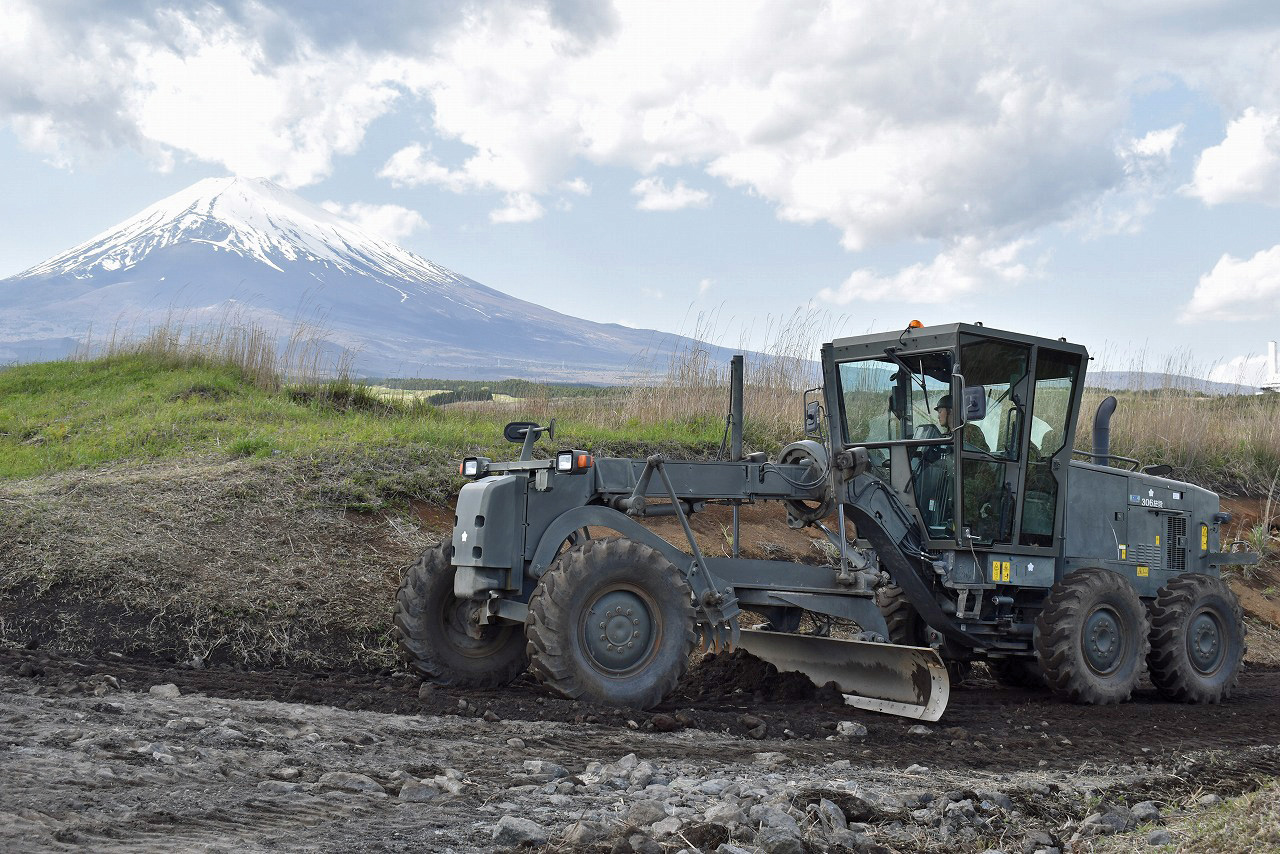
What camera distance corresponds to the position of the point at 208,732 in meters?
5.46

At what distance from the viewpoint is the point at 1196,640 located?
9.88 metres

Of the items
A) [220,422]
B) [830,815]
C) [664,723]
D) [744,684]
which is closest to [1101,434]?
[744,684]

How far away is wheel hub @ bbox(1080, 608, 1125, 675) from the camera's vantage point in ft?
30.1

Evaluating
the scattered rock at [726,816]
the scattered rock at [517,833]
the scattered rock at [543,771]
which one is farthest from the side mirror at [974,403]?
the scattered rock at [517,833]

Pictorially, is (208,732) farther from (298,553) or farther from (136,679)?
(298,553)

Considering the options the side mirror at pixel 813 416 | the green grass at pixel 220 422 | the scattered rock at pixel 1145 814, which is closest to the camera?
the scattered rock at pixel 1145 814

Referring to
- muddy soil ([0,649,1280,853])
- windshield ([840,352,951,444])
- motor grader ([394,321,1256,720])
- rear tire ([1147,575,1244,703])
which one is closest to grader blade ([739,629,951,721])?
motor grader ([394,321,1256,720])

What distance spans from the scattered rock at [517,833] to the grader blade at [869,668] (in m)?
3.95

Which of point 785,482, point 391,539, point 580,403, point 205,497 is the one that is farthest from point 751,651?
point 580,403

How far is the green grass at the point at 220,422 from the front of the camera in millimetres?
13711

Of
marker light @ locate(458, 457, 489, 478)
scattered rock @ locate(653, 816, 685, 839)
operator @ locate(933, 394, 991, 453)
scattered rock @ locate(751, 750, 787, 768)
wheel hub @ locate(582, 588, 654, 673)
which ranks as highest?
operator @ locate(933, 394, 991, 453)

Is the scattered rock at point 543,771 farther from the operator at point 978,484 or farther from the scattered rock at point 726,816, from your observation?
the operator at point 978,484

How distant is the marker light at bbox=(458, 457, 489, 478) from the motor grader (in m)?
0.02

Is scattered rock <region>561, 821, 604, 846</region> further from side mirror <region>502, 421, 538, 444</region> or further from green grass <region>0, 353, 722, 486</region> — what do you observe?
green grass <region>0, 353, 722, 486</region>
